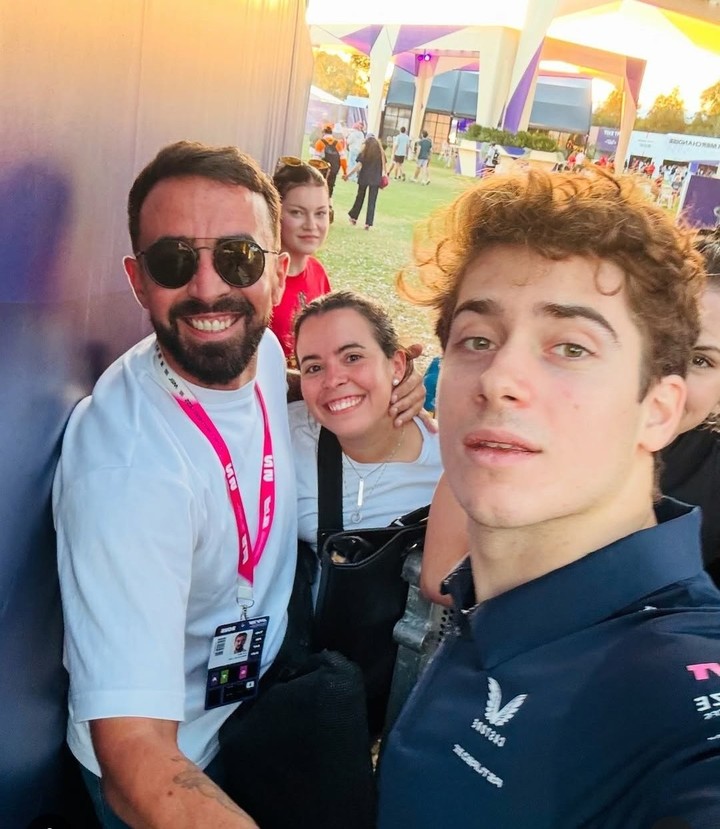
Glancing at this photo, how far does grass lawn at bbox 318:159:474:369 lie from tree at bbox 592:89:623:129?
16.5 meters

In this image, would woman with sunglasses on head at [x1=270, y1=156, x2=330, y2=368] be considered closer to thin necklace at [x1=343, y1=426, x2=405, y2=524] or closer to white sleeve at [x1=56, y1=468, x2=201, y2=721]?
thin necklace at [x1=343, y1=426, x2=405, y2=524]

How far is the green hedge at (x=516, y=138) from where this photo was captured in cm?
1658

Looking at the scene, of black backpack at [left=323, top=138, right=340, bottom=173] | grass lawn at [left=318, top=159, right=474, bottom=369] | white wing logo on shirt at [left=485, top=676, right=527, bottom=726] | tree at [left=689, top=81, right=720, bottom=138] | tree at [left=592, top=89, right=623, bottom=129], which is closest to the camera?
white wing logo on shirt at [left=485, top=676, right=527, bottom=726]

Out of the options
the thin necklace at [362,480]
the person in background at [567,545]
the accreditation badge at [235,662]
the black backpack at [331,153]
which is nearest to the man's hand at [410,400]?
the thin necklace at [362,480]

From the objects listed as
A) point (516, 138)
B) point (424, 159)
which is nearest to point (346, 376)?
point (516, 138)

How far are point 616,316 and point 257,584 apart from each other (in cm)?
113

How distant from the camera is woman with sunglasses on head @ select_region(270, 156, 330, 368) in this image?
371cm

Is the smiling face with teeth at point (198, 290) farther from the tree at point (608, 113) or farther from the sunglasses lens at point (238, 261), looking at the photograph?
→ the tree at point (608, 113)

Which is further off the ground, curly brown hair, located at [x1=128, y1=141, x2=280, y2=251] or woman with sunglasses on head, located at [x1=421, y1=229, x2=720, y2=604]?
curly brown hair, located at [x1=128, y1=141, x2=280, y2=251]

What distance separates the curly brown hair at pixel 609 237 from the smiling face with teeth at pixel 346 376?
765mm

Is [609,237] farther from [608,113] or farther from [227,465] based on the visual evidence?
Result: [608,113]

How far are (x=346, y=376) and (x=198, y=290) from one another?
0.63 meters

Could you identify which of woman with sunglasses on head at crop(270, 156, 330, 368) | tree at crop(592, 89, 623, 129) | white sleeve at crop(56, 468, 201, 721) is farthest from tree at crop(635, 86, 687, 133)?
white sleeve at crop(56, 468, 201, 721)

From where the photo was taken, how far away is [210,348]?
1728mm
